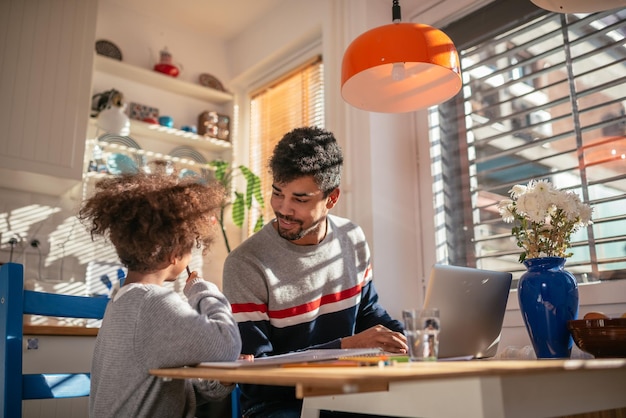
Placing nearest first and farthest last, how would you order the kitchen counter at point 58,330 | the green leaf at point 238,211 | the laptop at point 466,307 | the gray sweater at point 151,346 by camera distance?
the gray sweater at point 151,346 < the laptop at point 466,307 < the kitchen counter at point 58,330 < the green leaf at point 238,211

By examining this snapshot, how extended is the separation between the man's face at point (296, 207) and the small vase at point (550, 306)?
0.67m

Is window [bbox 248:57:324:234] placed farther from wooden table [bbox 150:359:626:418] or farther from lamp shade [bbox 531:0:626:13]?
wooden table [bbox 150:359:626:418]

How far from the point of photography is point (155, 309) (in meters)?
1.02

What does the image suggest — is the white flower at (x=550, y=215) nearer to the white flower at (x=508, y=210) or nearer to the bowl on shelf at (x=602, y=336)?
the white flower at (x=508, y=210)

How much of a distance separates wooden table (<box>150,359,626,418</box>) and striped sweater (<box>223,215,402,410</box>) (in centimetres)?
56

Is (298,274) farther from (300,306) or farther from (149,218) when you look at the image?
(149,218)

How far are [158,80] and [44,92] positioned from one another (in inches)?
32.6

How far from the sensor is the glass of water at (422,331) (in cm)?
100

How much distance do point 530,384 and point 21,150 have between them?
264 cm

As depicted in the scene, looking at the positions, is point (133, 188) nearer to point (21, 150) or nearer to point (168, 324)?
point (168, 324)

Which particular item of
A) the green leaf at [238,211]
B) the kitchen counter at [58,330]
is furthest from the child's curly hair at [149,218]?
the green leaf at [238,211]

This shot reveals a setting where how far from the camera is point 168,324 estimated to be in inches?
39.2

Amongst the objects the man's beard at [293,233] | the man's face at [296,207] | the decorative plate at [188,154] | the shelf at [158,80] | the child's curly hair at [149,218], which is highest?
the shelf at [158,80]

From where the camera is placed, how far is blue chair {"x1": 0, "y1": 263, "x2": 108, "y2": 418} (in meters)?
1.11
